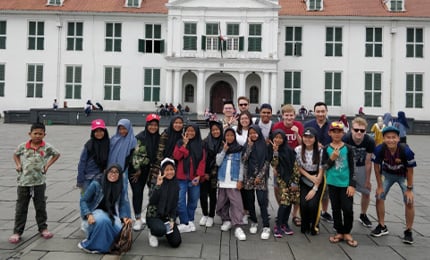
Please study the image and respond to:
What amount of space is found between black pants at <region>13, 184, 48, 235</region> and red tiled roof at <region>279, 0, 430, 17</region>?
29347 millimetres

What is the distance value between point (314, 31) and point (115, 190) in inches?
1177

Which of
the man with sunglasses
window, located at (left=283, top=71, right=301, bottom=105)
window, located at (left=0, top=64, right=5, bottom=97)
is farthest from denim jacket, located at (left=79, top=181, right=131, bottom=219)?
window, located at (left=0, top=64, right=5, bottom=97)

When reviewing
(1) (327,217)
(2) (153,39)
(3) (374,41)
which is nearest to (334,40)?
(3) (374,41)

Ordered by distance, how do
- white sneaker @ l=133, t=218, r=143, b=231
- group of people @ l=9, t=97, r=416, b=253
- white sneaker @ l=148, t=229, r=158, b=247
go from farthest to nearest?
white sneaker @ l=133, t=218, r=143, b=231
group of people @ l=9, t=97, r=416, b=253
white sneaker @ l=148, t=229, r=158, b=247

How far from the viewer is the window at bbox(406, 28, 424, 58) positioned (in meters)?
31.2

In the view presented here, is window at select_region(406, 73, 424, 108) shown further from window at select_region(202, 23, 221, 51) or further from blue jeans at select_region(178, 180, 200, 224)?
blue jeans at select_region(178, 180, 200, 224)

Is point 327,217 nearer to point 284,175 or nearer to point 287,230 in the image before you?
point 287,230

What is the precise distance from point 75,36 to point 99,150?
99.1 ft

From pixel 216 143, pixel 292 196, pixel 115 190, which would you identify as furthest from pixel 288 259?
pixel 115 190

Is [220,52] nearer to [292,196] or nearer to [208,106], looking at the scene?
[208,106]

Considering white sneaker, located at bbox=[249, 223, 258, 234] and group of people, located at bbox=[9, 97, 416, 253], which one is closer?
group of people, located at bbox=[9, 97, 416, 253]

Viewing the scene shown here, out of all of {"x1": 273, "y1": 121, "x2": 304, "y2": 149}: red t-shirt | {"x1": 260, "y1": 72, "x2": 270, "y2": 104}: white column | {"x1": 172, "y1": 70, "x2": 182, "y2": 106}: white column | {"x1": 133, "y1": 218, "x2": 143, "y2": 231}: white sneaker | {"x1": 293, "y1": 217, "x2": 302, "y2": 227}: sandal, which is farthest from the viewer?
{"x1": 172, "y1": 70, "x2": 182, "y2": 106}: white column

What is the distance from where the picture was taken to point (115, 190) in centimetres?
491

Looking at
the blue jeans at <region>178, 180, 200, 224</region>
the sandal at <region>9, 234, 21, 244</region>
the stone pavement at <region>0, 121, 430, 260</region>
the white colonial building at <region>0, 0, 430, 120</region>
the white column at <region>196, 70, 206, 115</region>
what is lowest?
the stone pavement at <region>0, 121, 430, 260</region>
